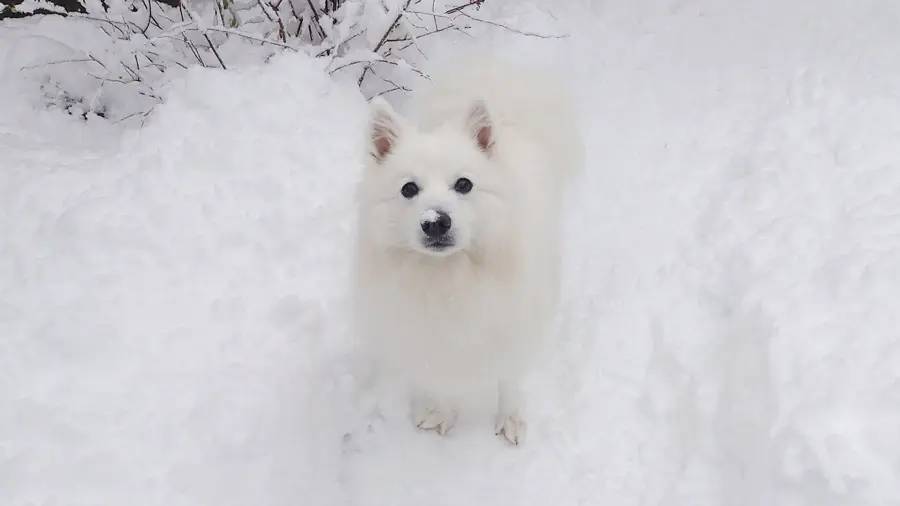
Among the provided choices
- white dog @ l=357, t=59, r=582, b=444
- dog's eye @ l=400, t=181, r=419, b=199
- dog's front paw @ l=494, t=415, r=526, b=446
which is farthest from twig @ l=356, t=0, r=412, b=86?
dog's front paw @ l=494, t=415, r=526, b=446

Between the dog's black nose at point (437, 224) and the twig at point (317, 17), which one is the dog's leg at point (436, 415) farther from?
the twig at point (317, 17)

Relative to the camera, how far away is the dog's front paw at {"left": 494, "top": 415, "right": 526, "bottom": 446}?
118 inches

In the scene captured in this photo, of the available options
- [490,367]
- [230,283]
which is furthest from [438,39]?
[490,367]

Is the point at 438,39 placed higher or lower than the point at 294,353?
higher

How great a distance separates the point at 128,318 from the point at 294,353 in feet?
2.51

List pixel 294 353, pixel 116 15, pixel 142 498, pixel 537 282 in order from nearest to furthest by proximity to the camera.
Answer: pixel 142 498, pixel 537 282, pixel 294 353, pixel 116 15

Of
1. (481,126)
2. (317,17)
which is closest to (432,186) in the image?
(481,126)

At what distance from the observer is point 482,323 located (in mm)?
2521

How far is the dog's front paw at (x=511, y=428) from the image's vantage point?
9.86 feet

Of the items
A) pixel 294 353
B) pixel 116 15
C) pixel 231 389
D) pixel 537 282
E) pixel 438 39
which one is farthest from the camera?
pixel 438 39

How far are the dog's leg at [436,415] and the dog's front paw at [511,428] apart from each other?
225 millimetres

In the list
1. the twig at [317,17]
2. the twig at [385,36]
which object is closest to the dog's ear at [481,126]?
the twig at [385,36]

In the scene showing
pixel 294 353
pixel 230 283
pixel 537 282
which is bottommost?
pixel 294 353

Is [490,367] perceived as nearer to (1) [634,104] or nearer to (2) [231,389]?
(2) [231,389]
